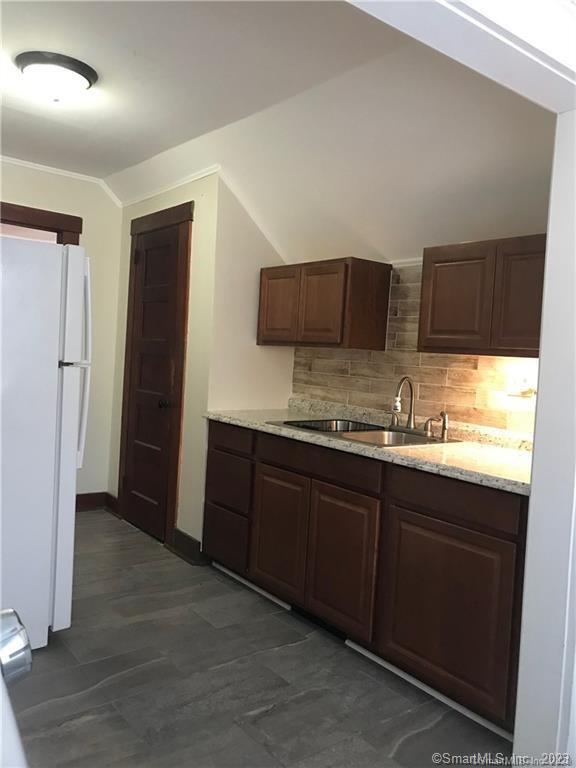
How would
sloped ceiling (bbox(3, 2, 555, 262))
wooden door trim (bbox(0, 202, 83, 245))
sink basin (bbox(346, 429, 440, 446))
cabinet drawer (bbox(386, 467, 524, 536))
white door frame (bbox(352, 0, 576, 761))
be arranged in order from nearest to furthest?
white door frame (bbox(352, 0, 576, 761)), cabinet drawer (bbox(386, 467, 524, 536)), sloped ceiling (bbox(3, 2, 555, 262)), sink basin (bbox(346, 429, 440, 446)), wooden door trim (bbox(0, 202, 83, 245))

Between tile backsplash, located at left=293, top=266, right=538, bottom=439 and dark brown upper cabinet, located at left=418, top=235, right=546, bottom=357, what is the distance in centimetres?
33

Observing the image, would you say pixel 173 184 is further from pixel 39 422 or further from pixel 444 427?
pixel 444 427

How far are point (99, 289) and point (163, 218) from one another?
2.93ft

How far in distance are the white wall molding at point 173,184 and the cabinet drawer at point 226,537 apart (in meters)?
1.98

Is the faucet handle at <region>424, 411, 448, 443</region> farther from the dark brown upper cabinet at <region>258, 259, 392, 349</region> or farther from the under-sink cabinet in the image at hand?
the under-sink cabinet

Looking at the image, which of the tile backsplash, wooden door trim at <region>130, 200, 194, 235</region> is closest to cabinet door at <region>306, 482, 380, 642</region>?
the tile backsplash

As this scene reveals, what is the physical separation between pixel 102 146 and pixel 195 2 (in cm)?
193

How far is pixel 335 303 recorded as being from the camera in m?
3.44

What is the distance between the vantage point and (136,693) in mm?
2391

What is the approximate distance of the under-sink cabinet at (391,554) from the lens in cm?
221

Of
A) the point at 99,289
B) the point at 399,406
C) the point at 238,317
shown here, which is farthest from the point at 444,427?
the point at 99,289

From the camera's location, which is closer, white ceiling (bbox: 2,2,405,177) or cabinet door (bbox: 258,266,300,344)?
white ceiling (bbox: 2,2,405,177)

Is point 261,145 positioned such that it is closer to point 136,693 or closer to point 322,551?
point 322,551

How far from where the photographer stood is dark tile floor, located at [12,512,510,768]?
6.82 feet
